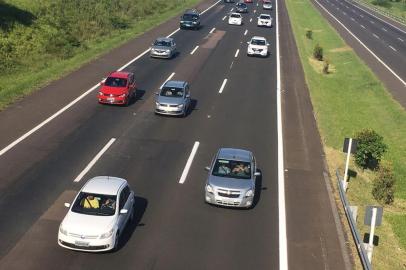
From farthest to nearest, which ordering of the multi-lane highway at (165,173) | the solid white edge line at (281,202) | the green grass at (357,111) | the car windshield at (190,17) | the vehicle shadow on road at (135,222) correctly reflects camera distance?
the car windshield at (190,17) < the green grass at (357,111) < the vehicle shadow on road at (135,222) < the solid white edge line at (281,202) < the multi-lane highway at (165,173)

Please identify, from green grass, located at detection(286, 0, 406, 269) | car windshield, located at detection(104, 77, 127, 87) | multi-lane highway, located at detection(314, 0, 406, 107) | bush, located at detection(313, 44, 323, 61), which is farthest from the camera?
bush, located at detection(313, 44, 323, 61)

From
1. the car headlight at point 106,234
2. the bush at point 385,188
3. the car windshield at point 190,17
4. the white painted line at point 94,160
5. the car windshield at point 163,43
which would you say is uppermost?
the car headlight at point 106,234

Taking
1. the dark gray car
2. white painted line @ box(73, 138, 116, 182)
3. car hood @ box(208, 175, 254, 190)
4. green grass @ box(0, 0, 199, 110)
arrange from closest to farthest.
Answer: car hood @ box(208, 175, 254, 190)
white painted line @ box(73, 138, 116, 182)
green grass @ box(0, 0, 199, 110)
the dark gray car

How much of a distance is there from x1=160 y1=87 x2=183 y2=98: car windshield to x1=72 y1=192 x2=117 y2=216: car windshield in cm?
1482

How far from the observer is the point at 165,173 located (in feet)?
75.2

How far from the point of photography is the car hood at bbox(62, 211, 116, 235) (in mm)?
16047

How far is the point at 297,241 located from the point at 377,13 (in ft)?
348

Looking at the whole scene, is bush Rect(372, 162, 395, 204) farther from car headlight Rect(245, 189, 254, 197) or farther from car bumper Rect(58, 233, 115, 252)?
car bumper Rect(58, 233, 115, 252)

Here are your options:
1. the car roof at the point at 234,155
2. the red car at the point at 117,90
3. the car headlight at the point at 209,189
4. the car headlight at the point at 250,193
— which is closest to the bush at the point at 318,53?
the red car at the point at 117,90

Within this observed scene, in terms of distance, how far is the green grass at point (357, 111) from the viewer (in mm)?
22739

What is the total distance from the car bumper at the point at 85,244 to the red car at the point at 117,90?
665 inches

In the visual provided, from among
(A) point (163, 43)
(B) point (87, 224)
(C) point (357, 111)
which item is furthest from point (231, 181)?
(A) point (163, 43)

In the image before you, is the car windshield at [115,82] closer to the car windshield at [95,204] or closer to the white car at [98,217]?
the white car at [98,217]

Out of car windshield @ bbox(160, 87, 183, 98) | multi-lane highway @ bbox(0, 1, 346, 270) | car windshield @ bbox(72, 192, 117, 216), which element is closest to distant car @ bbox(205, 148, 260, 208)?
multi-lane highway @ bbox(0, 1, 346, 270)
